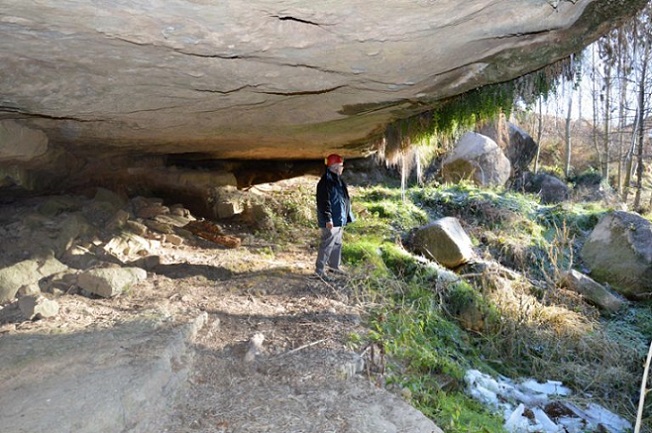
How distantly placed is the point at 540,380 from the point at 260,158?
20.6 feet

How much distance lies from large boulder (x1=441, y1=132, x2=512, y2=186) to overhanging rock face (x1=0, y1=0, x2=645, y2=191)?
339 inches

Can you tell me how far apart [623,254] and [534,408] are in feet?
17.8

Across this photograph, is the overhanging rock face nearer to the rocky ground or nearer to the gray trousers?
the gray trousers

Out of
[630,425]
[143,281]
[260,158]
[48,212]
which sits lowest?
[630,425]

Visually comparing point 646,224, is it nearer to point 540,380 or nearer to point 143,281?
point 540,380

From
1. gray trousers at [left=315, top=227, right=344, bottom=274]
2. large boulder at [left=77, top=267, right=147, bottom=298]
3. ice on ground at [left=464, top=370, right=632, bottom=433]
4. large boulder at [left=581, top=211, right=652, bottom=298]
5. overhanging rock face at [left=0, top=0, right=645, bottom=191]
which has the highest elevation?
overhanging rock face at [left=0, top=0, right=645, bottom=191]

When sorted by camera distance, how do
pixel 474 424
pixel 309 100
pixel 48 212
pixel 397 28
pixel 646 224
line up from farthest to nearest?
pixel 646 224 → pixel 48 212 → pixel 309 100 → pixel 474 424 → pixel 397 28

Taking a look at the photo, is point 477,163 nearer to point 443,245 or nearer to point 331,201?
point 443,245

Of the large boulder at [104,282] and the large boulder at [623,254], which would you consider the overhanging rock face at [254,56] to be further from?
the large boulder at [623,254]

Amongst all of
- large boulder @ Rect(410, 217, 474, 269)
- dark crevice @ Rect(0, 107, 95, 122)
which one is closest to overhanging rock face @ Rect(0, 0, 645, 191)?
dark crevice @ Rect(0, 107, 95, 122)

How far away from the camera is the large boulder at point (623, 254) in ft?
29.6

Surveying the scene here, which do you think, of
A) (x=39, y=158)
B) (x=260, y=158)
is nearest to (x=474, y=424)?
(x=39, y=158)

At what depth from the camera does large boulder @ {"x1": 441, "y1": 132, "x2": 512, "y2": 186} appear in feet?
A: 45.3

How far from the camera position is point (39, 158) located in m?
6.17
